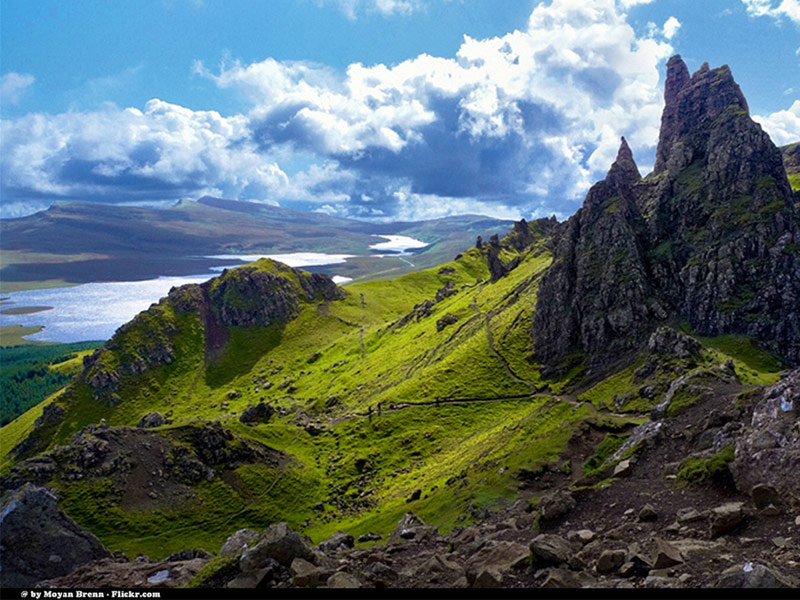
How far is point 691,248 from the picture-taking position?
147250 mm

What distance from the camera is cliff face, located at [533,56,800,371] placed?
128000 mm

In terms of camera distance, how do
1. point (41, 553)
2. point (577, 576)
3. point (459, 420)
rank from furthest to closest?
point (459, 420)
point (41, 553)
point (577, 576)

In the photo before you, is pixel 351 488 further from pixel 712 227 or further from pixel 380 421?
pixel 712 227

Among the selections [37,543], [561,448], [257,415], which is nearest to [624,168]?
[561,448]

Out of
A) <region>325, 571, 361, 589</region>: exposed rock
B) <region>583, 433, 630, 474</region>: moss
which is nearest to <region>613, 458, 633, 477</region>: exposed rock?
<region>583, 433, 630, 474</region>: moss

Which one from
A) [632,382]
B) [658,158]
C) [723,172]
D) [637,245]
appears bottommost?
[632,382]

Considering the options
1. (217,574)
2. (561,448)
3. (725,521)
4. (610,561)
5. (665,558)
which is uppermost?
(665,558)

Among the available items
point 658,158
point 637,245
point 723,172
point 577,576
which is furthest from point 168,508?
point 658,158

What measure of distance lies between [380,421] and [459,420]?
82.0ft

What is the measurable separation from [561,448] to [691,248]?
108243mm

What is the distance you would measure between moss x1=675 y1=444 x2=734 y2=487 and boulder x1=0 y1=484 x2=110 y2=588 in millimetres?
50352

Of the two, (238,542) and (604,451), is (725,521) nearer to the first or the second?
(238,542)

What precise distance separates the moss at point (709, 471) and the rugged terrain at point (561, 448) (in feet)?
0.67

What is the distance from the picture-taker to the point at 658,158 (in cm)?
19300
